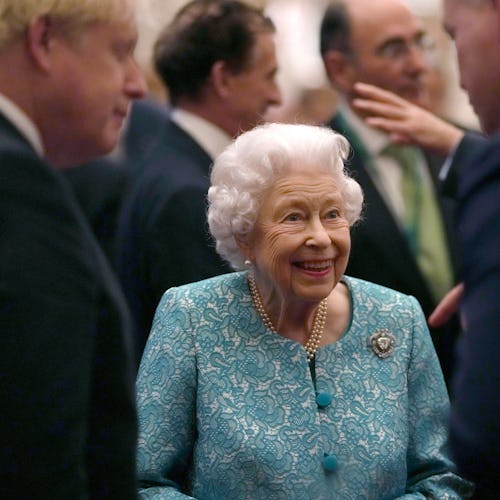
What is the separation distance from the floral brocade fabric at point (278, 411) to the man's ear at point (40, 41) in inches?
47.8

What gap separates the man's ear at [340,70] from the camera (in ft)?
13.1

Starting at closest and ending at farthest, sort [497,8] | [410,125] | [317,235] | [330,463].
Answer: [497,8]
[330,463]
[317,235]
[410,125]

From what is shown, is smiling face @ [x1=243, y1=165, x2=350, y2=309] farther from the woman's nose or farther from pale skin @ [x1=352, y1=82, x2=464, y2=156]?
pale skin @ [x1=352, y1=82, x2=464, y2=156]

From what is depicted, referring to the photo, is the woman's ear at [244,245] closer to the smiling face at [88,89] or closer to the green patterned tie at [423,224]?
the green patterned tie at [423,224]

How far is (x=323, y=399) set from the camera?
9.46 feet

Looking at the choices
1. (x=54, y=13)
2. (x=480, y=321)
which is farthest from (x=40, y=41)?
(x=480, y=321)

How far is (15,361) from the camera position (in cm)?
167

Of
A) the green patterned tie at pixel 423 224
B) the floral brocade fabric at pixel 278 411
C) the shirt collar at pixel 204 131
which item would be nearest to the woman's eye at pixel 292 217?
the floral brocade fabric at pixel 278 411

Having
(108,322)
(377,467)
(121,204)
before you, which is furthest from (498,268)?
(121,204)

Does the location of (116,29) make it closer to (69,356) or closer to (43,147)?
(43,147)

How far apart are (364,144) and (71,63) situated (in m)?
2.10

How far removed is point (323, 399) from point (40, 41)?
4.54 feet

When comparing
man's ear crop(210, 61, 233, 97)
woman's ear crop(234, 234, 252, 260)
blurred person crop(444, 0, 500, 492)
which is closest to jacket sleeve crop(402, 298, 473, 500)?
woman's ear crop(234, 234, 252, 260)

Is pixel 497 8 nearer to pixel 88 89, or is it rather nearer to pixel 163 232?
pixel 88 89
